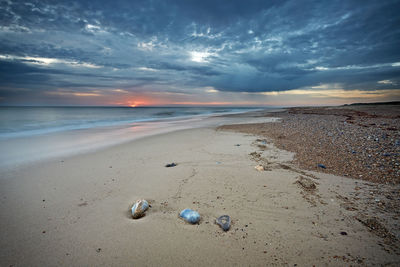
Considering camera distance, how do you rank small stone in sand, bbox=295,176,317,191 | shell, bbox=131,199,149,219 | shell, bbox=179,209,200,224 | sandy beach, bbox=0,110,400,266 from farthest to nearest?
small stone in sand, bbox=295,176,317,191
shell, bbox=131,199,149,219
shell, bbox=179,209,200,224
sandy beach, bbox=0,110,400,266

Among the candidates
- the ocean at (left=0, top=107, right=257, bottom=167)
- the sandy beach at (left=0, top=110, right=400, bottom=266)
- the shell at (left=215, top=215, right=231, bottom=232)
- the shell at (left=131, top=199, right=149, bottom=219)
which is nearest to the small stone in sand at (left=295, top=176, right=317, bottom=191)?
the sandy beach at (left=0, top=110, right=400, bottom=266)

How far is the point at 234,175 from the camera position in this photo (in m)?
4.30

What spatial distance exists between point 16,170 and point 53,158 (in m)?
1.15

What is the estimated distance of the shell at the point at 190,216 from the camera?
2602 mm

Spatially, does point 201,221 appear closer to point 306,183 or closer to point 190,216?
point 190,216

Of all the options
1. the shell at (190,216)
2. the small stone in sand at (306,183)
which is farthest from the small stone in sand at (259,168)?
the shell at (190,216)

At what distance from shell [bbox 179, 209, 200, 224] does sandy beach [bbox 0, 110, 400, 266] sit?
0.09 meters

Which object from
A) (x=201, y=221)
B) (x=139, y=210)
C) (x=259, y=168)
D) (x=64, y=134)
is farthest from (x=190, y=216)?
(x=64, y=134)

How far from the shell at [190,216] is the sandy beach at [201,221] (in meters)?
0.09

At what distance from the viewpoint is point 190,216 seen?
2.64m

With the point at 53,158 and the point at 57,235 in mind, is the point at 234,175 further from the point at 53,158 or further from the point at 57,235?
the point at 53,158

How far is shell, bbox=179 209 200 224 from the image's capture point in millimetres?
2602

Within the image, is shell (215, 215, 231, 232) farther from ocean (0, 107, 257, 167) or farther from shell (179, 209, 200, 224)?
ocean (0, 107, 257, 167)

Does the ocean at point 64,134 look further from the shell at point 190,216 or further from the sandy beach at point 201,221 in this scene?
the shell at point 190,216
